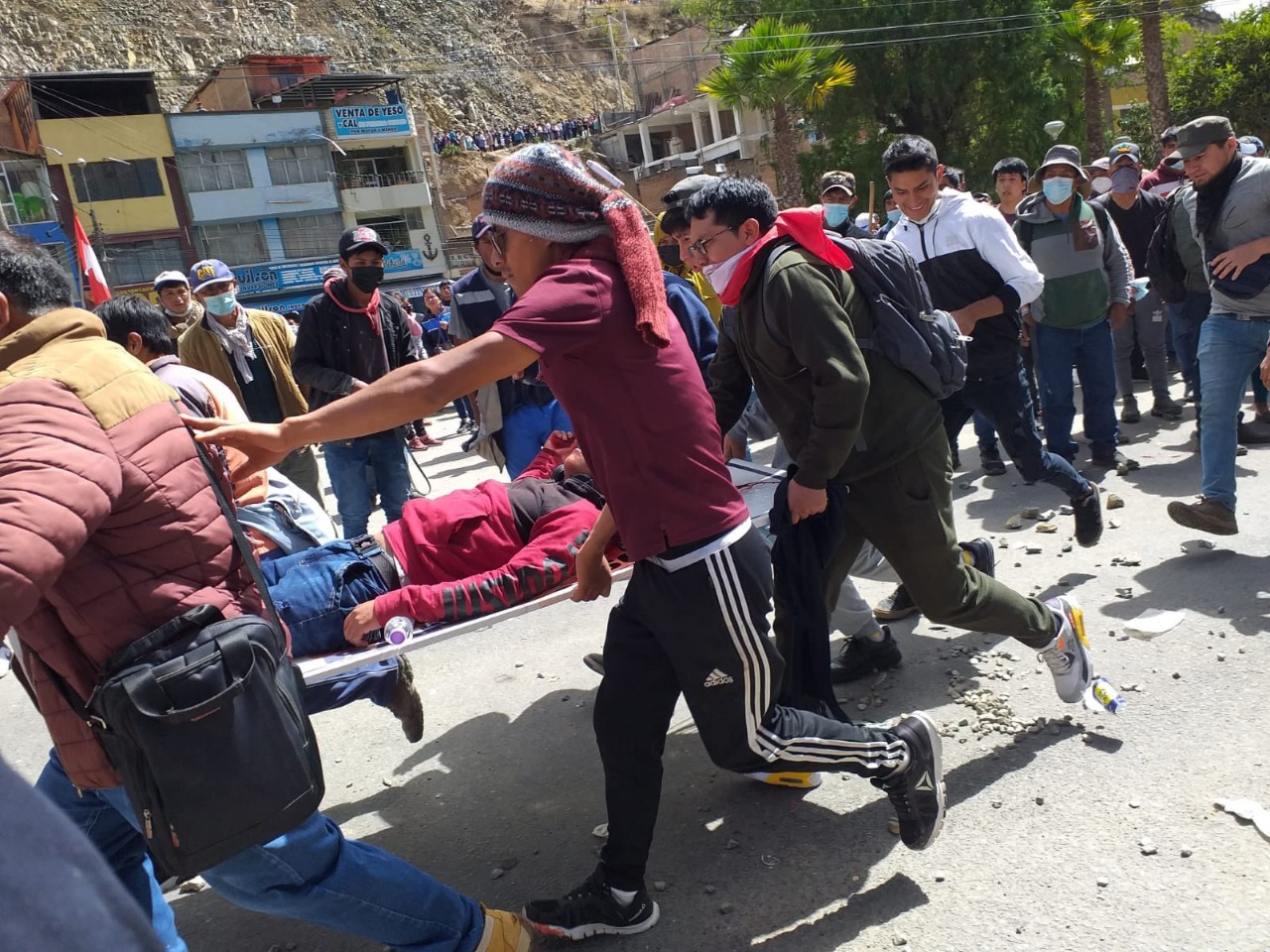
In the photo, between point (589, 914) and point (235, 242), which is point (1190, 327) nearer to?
point (589, 914)

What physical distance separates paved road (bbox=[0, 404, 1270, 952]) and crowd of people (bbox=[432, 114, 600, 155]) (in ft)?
169

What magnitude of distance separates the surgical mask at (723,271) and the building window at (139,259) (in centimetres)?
4261

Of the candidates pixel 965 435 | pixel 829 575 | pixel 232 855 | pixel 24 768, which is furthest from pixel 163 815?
pixel 965 435

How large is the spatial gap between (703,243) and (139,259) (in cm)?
4432

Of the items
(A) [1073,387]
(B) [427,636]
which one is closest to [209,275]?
(B) [427,636]

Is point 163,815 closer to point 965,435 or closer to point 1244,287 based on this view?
point 1244,287

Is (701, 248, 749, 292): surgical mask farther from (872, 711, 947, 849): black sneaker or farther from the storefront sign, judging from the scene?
the storefront sign

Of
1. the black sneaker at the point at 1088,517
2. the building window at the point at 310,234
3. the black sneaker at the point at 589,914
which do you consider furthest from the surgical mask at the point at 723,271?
the building window at the point at 310,234

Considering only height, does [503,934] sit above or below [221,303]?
below

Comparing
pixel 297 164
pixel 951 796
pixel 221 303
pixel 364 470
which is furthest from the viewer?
pixel 297 164

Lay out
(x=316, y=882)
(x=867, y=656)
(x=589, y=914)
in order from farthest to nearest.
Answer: (x=867, y=656) < (x=589, y=914) < (x=316, y=882)

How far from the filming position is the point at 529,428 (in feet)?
16.5

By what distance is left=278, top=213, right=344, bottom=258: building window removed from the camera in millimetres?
45031

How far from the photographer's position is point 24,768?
14.4ft
